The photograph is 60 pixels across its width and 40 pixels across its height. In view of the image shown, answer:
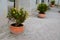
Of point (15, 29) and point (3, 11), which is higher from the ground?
point (3, 11)

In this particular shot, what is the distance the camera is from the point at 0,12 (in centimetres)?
511

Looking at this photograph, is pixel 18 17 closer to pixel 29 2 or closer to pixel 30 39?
pixel 30 39

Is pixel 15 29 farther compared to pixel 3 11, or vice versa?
A: pixel 3 11

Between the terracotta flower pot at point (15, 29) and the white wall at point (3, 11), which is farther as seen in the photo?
the white wall at point (3, 11)

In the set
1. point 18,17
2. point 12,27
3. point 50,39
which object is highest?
point 18,17

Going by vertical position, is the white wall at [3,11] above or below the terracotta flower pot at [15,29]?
above

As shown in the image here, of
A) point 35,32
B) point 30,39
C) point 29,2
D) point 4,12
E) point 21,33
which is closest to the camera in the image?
point 30,39

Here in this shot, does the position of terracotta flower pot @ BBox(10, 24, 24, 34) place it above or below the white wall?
below

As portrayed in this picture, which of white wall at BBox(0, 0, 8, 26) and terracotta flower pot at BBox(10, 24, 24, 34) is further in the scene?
white wall at BBox(0, 0, 8, 26)

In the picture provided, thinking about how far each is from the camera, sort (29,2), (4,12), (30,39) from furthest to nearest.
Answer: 1. (29,2)
2. (4,12)
3. (30,39)

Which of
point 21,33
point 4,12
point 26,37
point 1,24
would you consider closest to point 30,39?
point 26,37

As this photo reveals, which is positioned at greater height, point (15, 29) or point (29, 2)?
point (29, 2)

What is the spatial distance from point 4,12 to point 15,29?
1316 millimetres

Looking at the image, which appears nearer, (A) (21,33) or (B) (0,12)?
(A) (21,33)
